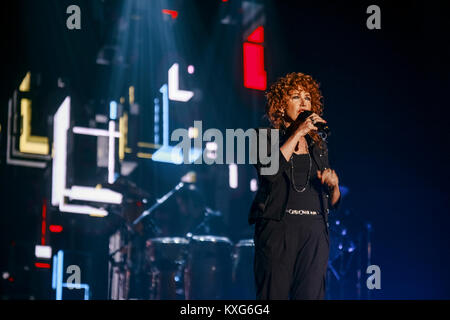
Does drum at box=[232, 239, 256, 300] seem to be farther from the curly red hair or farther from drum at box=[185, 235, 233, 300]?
the curly red hair

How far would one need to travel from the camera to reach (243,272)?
818cm

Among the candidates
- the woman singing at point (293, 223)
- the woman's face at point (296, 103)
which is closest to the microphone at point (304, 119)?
the woman singing at point (293, 223)

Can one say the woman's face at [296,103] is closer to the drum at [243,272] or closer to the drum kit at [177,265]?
the drum kit at [177,265]

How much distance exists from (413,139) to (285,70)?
68.6 inches

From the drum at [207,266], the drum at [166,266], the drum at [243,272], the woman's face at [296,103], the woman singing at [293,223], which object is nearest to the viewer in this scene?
the woman singing at [293,223]

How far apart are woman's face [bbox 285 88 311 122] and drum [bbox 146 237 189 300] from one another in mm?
4265

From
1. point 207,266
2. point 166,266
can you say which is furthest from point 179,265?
point 207,266

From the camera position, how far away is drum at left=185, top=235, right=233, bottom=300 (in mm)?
7953

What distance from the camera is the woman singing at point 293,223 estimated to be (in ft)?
11.3

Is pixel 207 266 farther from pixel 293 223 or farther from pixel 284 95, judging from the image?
pixel 293 223

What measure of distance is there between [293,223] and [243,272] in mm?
4835

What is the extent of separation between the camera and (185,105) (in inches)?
416

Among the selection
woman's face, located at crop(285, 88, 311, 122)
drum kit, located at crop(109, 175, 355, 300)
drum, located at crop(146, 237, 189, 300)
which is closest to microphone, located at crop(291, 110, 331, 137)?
woman's face, located at crop(285, 88, 311, 122)

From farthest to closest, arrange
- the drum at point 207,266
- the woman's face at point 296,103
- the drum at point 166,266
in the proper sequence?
1. the drum at point 207,266
2. the drum at point 166,266
3. the woman's face at point 296,103
